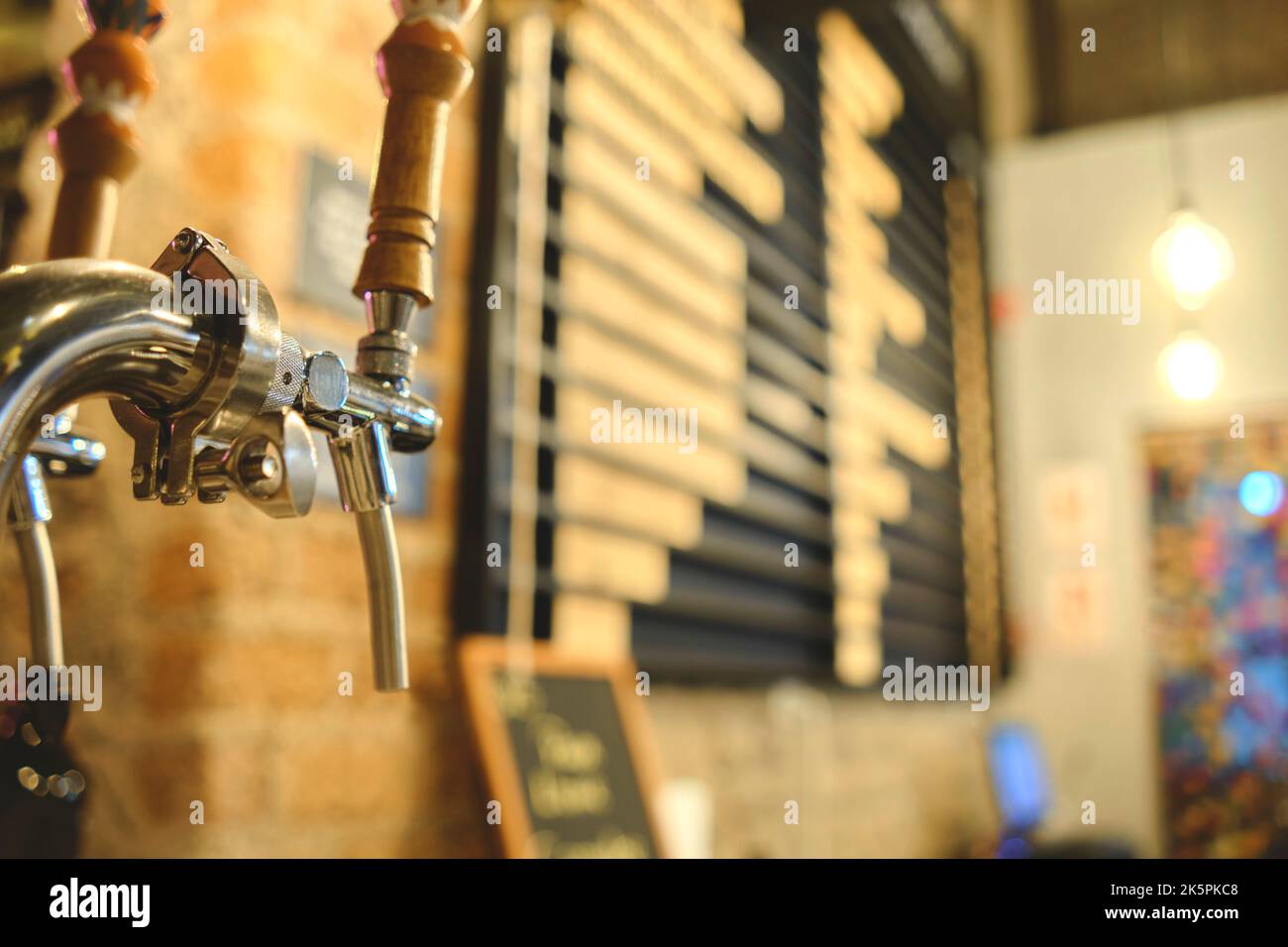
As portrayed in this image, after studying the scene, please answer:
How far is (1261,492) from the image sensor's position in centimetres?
439

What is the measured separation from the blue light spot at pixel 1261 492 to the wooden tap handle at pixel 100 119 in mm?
4646

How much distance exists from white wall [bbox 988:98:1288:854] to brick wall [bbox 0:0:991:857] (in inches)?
145

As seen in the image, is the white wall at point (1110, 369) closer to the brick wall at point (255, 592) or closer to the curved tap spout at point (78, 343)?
the brick wall at point (255, 592)

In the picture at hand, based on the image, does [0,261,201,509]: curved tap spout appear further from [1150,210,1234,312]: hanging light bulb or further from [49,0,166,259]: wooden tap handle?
[1150,210,1234,312]: hanging light bulb

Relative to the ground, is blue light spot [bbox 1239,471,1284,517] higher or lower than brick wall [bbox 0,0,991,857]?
higher

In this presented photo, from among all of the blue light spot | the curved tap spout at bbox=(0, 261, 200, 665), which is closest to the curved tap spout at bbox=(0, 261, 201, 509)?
the curved tap spout at bbox=(0, 261, 200, 665)

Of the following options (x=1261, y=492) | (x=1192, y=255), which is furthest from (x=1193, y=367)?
(x=1261, y=492)

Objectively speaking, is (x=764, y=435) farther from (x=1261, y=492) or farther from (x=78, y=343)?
(x=1261, y=492)

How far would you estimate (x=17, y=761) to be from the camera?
778 millimetres

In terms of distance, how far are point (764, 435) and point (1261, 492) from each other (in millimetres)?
2862

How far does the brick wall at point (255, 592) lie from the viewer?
3.63 feet

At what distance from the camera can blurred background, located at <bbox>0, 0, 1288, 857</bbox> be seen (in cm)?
116
